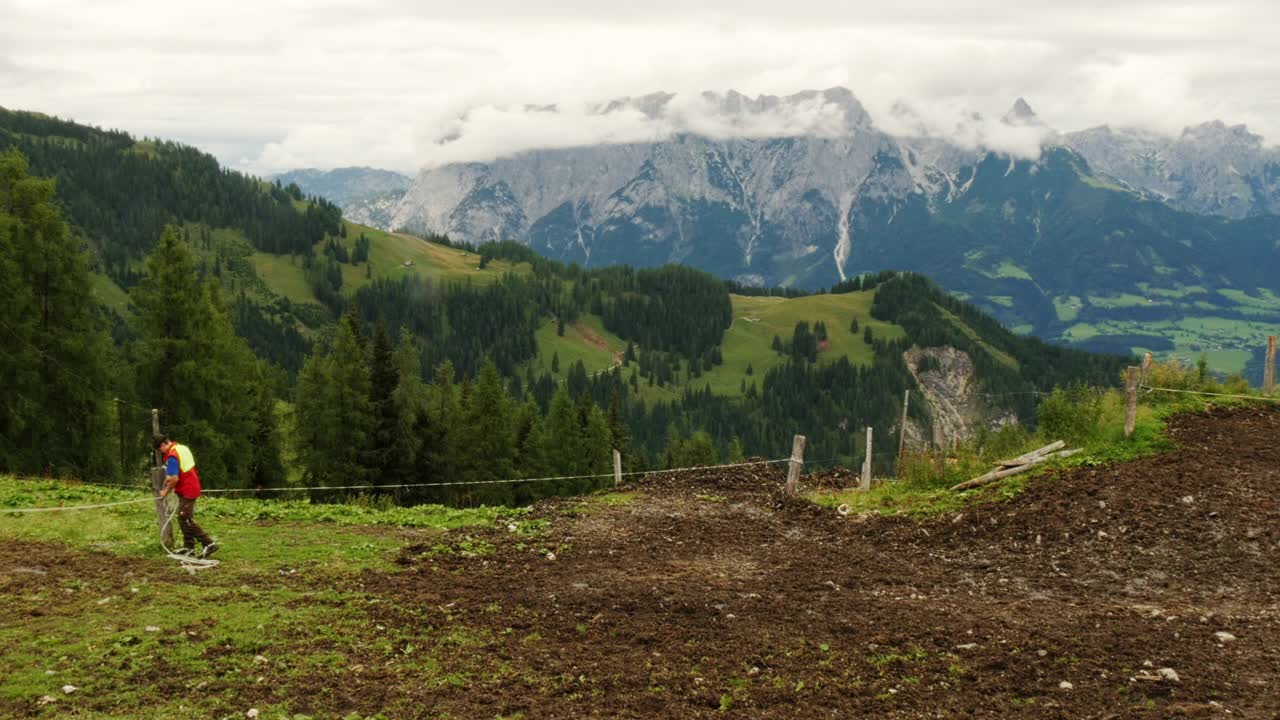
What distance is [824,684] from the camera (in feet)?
45.0

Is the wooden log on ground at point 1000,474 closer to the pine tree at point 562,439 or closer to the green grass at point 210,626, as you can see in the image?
the green grass at point 210,626

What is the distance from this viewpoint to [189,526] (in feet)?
65.2

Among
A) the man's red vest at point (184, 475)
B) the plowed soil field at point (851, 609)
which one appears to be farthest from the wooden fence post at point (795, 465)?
the man's red vest at point (184, 475)

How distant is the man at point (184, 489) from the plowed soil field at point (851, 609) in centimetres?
206

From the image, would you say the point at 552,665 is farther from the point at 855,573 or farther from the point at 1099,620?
the point at 1099,620

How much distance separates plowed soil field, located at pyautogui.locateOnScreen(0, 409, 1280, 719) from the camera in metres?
13.1

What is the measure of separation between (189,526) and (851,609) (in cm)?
1550

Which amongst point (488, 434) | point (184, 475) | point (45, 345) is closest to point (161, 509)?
point (184, 475)

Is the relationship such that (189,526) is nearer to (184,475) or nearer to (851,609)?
(184,475)

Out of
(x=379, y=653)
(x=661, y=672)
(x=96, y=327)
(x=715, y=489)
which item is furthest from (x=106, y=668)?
(x=96, y=327)

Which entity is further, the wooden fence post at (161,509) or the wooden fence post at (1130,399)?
the wooden fence post at (1130,399)

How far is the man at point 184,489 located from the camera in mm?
19422

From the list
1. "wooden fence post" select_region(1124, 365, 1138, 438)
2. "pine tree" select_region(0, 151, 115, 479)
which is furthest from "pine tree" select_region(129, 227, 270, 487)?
"wooden fence post" select_region(1124, 365, 1138, 438)

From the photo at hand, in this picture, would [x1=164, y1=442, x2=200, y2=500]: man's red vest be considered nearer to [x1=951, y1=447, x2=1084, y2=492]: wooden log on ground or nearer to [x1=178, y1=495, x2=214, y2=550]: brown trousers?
[x1=178, y1=495, x2=214, y2=550]: brown trousers
